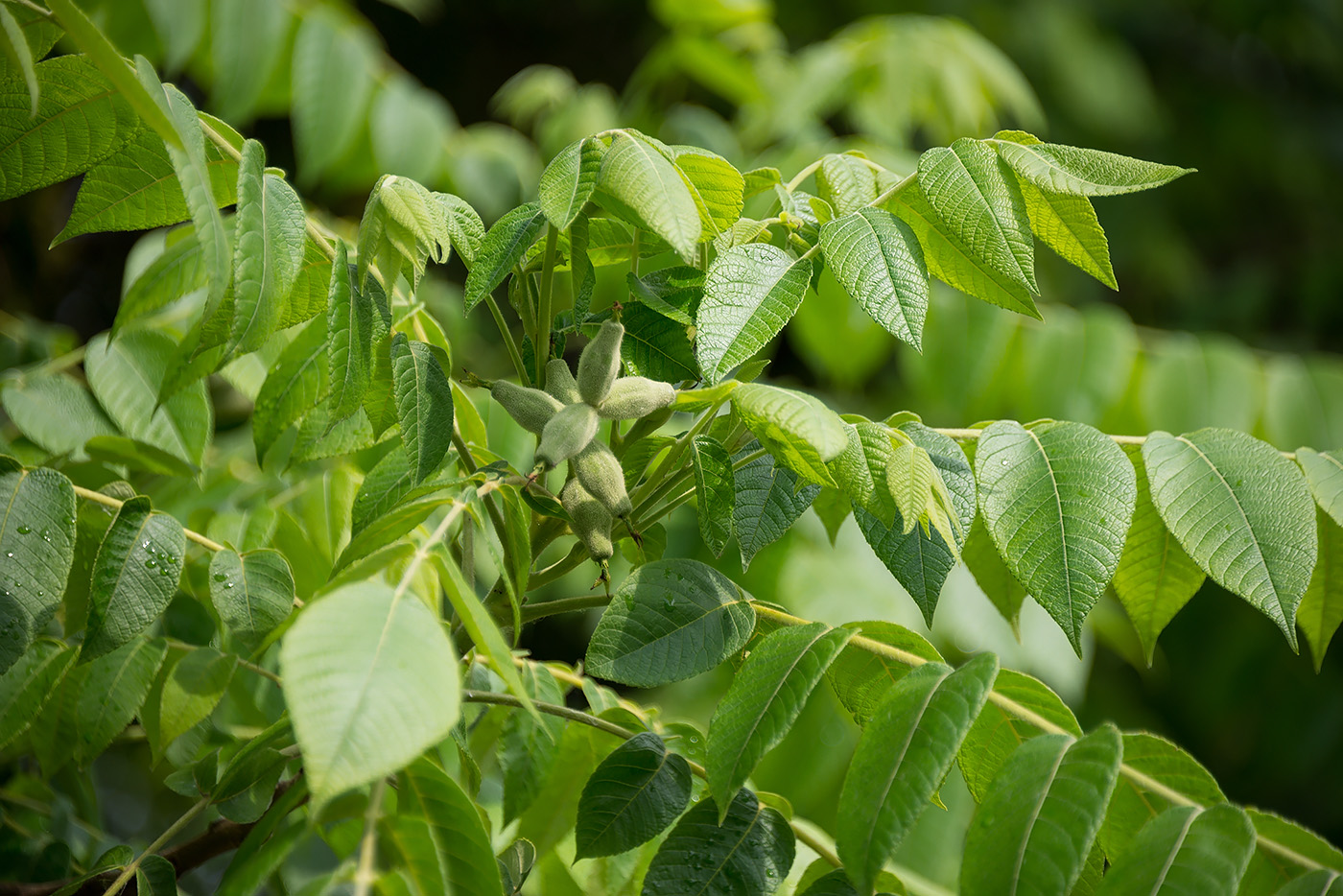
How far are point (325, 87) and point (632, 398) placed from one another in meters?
1.81

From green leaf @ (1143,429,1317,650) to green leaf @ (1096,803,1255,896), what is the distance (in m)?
0.18

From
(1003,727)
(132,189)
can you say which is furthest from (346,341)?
(1003,727)

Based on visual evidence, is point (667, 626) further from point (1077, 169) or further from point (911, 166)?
point (911, 166)

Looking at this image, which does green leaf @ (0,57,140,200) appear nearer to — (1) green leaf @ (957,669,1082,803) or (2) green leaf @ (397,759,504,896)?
(2) green leaf @ (397,759,504,896)

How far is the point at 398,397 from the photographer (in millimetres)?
793

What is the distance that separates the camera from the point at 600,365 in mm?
818

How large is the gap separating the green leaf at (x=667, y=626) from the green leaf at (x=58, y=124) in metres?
0.61

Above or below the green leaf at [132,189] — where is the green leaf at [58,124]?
above

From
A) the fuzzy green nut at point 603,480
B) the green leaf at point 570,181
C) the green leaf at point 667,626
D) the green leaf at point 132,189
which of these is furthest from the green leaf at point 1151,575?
the green leaf at point 132,189

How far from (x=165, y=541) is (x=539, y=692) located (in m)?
0.40

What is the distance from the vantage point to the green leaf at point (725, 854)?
762 mm

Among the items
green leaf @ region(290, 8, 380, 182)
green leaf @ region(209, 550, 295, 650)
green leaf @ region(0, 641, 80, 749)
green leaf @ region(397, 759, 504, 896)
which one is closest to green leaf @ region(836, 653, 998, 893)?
green leaf @ region(397, 759, 504, 896)

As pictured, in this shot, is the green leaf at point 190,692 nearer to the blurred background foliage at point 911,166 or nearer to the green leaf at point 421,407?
the green leaf at point 421,407

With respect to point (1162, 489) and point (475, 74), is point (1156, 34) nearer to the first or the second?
point (475, 74)
